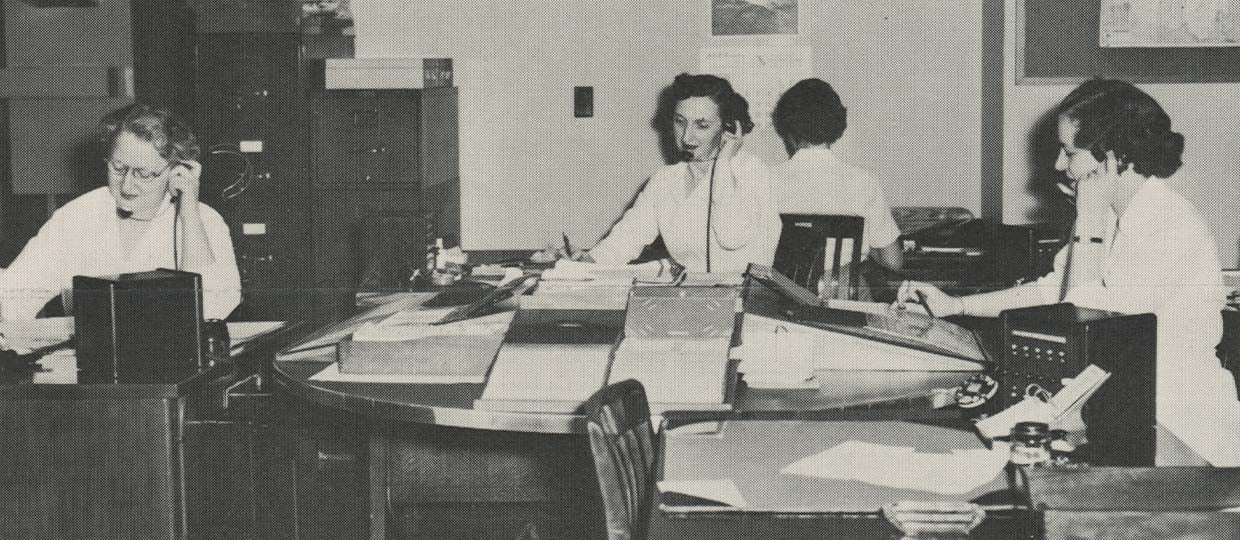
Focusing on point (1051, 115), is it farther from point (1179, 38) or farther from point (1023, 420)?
point (1023, 420)

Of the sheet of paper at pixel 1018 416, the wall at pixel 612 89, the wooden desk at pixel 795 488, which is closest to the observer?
the wooden desk at pixel 795 488

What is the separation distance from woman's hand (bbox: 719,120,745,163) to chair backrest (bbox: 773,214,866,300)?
42 centimetres

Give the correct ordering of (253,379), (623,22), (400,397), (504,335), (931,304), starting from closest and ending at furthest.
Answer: (400,397) < (504,335) < (253,379) < (931,304) < (623,22)

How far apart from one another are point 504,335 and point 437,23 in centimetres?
299

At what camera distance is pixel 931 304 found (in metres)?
3.05

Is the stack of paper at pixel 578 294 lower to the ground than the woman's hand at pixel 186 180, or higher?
lower

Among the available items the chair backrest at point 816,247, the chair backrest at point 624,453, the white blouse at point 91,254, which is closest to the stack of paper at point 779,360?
the chair backrest at point 624,453

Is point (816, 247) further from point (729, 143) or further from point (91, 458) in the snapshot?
point (91, 458)

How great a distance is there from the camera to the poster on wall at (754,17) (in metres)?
5.18

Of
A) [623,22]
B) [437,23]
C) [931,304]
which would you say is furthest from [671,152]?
[931,304]

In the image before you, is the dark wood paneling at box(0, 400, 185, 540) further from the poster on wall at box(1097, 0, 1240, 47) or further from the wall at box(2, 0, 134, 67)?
the poster on wall at box(1097, 0, 1240, 47)

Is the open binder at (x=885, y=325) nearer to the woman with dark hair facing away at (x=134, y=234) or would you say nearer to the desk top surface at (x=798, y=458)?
the desk top surface at (x=798, y=458)

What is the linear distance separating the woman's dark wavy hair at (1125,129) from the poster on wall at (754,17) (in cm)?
241

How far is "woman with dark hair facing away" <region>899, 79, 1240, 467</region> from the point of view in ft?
8.93
